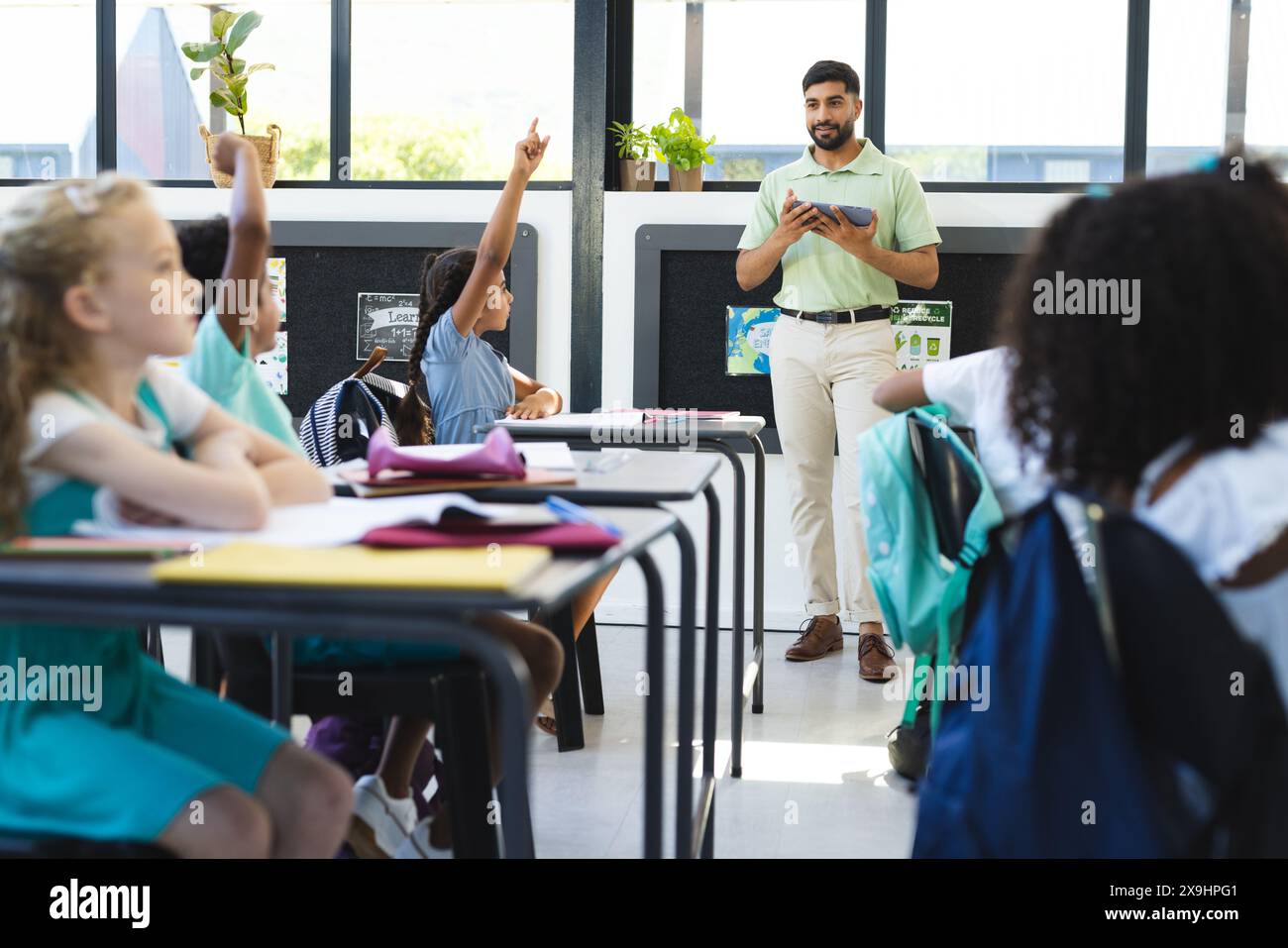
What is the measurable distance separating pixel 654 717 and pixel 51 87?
4.27 meters

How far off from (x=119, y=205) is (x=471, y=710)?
713 millimetres

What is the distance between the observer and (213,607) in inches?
36.4

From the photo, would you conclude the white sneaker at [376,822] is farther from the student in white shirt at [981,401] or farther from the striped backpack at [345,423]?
the student in white shirt at [981,401]

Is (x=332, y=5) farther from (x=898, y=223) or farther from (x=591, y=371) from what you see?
(x=898, y=223)

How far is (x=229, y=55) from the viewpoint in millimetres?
4266

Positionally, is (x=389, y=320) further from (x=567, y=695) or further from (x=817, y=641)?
(x=567, y=695)

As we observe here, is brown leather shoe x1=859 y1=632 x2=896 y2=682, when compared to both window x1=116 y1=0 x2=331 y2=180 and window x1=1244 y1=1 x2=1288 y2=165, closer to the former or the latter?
window x1=1244 y1=1 x2=1288 y2=165

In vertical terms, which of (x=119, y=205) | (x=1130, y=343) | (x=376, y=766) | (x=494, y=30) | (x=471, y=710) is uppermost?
(x=494, y=30)

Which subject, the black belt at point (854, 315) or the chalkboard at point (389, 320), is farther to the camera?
the chalkboard at point (389, 320)

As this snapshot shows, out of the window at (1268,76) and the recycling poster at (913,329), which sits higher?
the window at (1268,76)

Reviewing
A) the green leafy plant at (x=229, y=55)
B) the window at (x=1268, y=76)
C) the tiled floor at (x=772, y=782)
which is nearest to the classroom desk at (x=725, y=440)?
the tiled floor at (x=772, y=782)

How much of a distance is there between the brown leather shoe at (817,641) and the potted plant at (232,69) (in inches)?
90.5

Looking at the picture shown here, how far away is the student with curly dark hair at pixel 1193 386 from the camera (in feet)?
3.21
